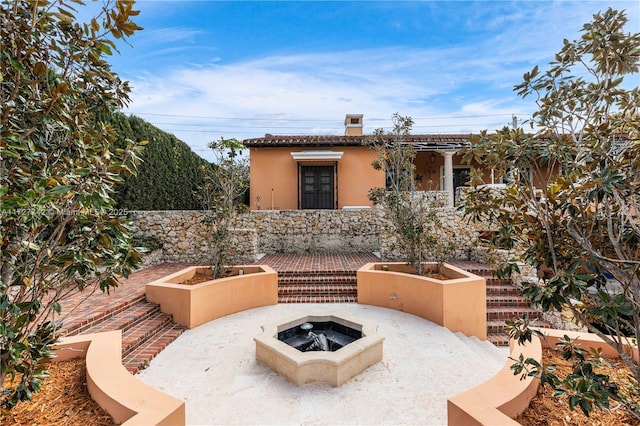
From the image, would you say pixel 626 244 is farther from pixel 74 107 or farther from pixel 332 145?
pixel 332 145

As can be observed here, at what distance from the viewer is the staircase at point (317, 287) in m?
8.47

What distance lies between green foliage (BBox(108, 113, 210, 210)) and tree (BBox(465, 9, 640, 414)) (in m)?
9.96

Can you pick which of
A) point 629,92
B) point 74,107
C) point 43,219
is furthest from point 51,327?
point 629,92

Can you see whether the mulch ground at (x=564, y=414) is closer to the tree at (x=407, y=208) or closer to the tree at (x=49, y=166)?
the tree at (x=49, y=166)

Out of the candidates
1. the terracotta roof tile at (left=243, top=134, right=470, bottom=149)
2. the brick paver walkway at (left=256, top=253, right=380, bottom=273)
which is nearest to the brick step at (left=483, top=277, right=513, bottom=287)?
the brick paver walkway at (left=256, top=253, right=380, bottom=273)

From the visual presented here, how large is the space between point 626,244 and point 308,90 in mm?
12535

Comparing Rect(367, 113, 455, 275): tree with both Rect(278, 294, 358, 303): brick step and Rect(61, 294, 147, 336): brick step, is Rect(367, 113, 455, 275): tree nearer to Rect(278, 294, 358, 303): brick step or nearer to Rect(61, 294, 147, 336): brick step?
Rect(278, 294, 358, 303): brick step

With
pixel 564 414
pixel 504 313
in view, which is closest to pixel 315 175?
pixel 504 313

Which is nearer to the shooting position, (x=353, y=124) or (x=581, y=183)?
(x=581, y=183)

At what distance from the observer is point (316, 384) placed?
14.4 feet

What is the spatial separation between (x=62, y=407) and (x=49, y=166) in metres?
2.66

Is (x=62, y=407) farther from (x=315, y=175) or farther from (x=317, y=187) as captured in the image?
(x=315, y=175)

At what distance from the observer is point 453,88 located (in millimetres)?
12312

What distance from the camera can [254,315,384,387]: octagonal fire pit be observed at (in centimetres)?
439
